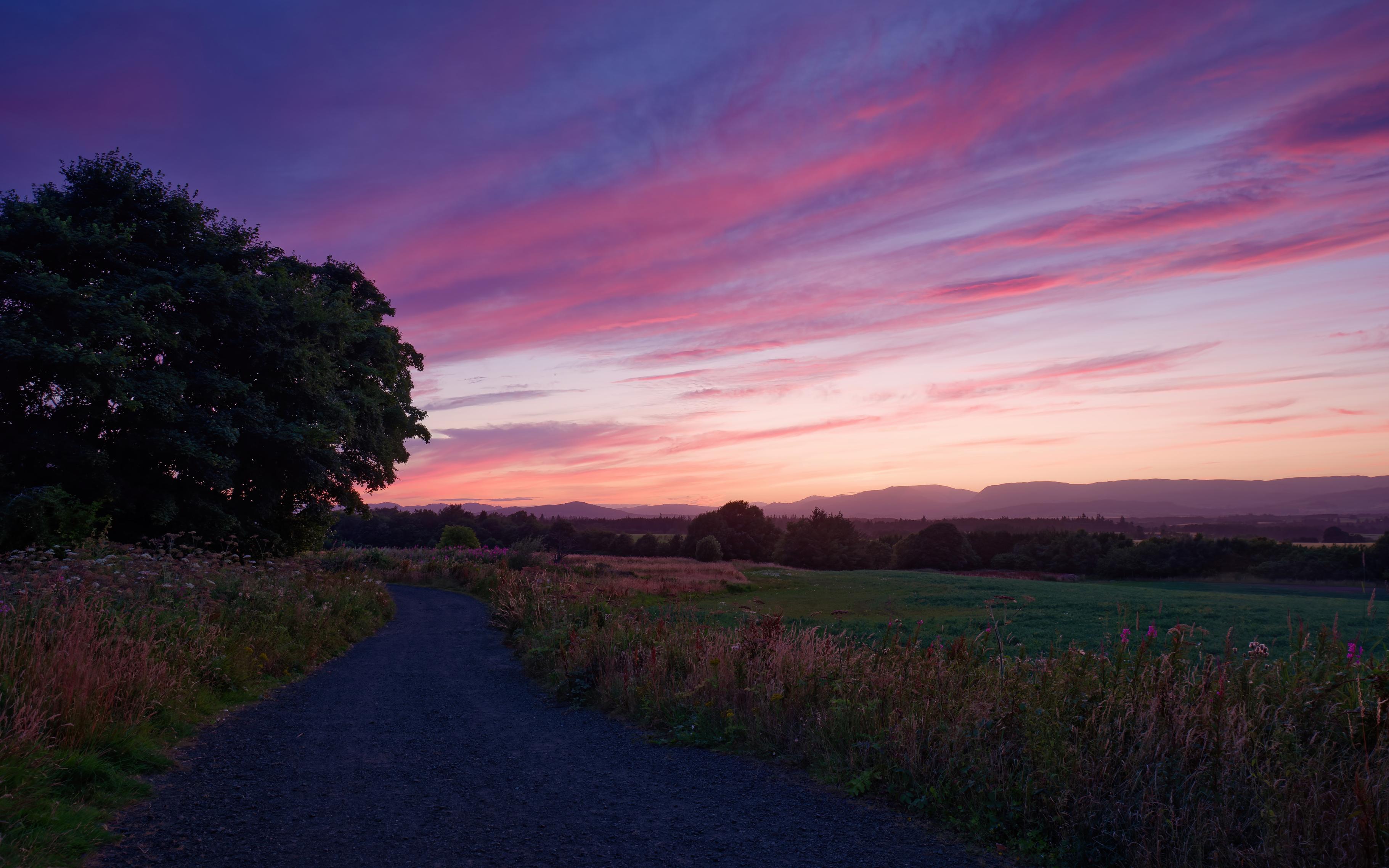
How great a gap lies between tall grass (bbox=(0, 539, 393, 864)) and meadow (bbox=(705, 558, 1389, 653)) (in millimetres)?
7178

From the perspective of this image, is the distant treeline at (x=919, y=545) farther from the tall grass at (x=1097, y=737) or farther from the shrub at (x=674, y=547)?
the tall grass at (x=1097, y=737)

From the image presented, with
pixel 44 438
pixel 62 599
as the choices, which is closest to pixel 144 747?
pixel 62 599

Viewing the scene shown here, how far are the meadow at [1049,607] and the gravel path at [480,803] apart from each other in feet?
11.7

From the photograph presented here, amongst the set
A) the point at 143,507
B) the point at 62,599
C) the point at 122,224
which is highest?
the point at 122,224

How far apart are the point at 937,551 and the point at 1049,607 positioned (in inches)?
2299

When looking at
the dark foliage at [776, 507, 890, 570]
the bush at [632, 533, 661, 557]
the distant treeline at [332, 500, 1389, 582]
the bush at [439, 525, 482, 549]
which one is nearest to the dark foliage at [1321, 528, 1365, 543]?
the distant treeline at [332, 500, 1389, 582]

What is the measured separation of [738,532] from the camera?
9262 cm

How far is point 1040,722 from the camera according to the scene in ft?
18.0

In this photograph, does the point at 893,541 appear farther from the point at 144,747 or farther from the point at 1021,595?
the point at 144,747

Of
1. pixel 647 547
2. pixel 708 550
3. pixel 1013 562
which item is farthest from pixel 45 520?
pixel 1013 562

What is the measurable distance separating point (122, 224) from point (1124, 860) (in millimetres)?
24621

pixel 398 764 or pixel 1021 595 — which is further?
pixel 1021 595

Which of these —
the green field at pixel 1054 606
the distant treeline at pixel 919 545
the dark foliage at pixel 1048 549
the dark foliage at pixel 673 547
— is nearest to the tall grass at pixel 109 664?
the green field at pixel 1054 606

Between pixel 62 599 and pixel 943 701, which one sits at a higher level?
pixel 62 599
